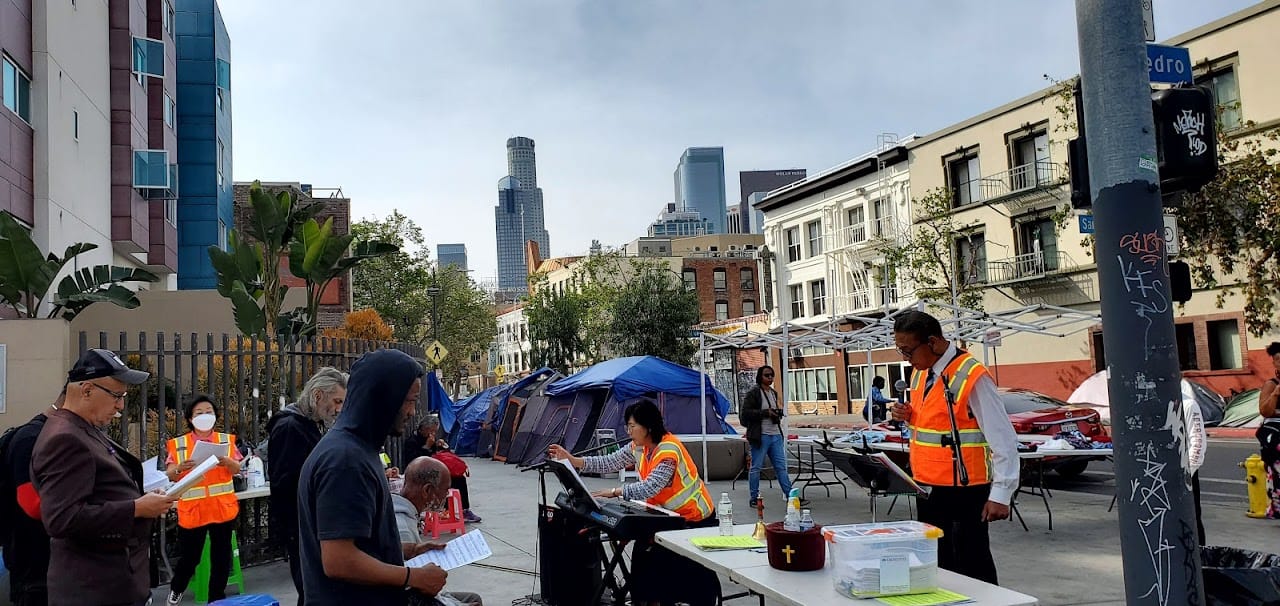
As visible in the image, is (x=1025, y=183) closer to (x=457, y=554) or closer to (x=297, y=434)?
(x=297, y=434)

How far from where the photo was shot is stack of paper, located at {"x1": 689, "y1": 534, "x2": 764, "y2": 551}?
504cm

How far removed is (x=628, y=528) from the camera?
591cm

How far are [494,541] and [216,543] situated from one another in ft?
12.9

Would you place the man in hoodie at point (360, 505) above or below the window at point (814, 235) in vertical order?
below

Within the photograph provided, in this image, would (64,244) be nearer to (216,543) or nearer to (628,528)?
(216,543)

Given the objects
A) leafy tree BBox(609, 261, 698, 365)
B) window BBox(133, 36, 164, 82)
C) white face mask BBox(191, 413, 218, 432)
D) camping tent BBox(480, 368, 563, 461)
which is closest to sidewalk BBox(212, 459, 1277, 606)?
white face mask BBox(191, 413, 218, 432)

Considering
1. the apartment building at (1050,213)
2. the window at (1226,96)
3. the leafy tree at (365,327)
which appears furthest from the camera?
the leafy tree at (365,327)

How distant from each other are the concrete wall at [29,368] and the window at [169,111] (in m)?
19.8

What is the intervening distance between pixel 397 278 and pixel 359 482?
154ft

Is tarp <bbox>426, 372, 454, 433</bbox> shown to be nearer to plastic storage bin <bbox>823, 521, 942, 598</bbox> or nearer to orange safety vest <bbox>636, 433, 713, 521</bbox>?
orange safety vest <bbox>636, 433, 713, 521</bbox>

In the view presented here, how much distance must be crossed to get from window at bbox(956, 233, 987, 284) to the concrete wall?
1128 inches

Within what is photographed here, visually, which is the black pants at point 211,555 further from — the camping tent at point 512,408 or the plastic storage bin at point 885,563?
the camping tent at point 512,408

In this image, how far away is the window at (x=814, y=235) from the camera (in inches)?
1656

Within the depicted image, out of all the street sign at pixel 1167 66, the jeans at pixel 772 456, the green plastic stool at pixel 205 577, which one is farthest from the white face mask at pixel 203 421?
the street sign at pixel 1167 66
